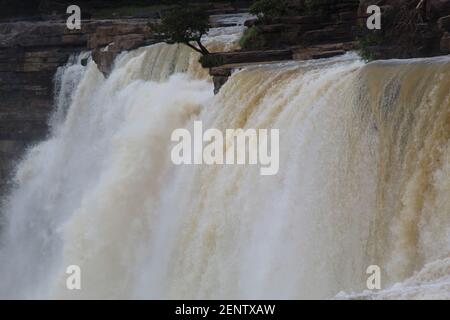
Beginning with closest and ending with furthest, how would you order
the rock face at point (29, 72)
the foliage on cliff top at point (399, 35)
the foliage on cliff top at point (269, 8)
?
the foliage on cliff top at point (399, 35) → the foliage on cliff top at point (269, 8) → the rock face at point (29, 72)

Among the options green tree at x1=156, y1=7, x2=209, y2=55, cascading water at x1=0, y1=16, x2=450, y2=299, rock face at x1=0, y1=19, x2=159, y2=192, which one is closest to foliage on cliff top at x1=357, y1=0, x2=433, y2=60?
cascading water at x1=0, y1=16, x2=450, y2=299

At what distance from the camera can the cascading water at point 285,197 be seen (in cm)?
1047

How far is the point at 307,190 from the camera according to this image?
12.2m

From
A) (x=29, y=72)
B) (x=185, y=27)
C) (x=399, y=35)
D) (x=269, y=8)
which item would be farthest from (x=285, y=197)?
(x=29, y=72)

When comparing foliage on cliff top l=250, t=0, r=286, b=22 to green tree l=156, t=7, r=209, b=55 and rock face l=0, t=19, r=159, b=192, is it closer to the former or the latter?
green tree l=156, t=7, r=209, b=55

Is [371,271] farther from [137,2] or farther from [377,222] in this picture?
[137,2]

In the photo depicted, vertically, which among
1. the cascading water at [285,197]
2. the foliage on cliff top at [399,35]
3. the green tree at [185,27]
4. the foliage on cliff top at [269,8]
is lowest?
the cascading water at [285,197]

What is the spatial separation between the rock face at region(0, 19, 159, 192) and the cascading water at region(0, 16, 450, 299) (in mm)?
9706

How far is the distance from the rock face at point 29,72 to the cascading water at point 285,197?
31.8 feet

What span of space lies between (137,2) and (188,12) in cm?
1868

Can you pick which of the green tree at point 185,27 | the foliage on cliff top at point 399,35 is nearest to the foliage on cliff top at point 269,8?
the green tree at point 185,27

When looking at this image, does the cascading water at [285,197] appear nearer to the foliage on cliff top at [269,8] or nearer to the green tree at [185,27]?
the green tree at [185,27]

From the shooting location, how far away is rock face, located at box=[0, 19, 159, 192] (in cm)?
3005

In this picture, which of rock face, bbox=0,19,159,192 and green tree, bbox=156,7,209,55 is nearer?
green tree, bbox=156,7,209,55
